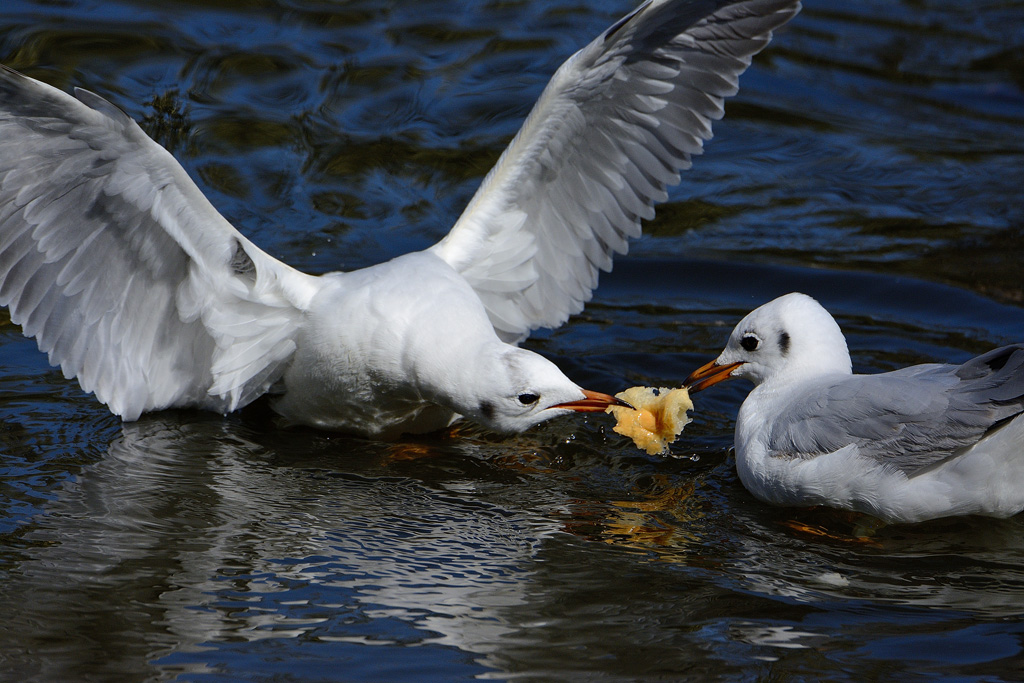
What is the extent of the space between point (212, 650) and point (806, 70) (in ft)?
27.0

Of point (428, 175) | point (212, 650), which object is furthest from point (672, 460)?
point (428, 175)

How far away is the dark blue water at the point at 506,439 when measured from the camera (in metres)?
4.08

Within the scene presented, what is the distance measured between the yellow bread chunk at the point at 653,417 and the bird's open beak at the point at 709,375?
354 millimetres

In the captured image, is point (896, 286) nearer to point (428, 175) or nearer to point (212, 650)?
point (428, 175)

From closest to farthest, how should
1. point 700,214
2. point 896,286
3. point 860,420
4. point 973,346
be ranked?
point 860,420 → point 973,346 → point 896,286 → point 700,214

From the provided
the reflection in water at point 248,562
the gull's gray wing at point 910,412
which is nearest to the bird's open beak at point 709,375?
the gull's gray wing at point 910,412

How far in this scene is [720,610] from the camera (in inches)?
167

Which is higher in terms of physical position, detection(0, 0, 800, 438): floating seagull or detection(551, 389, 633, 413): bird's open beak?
detection(0, 0, 800, 438): floating seagull

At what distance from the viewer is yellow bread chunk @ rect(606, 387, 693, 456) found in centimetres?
531

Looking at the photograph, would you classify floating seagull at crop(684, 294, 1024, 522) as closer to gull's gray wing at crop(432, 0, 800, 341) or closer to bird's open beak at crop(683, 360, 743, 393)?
bird's open beak at crop(683, 360, 743, 393)

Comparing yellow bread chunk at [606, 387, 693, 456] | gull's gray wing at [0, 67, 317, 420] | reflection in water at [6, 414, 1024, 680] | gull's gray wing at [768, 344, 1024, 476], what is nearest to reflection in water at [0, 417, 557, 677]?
reflection in water at [6, 414, 1024, 680]

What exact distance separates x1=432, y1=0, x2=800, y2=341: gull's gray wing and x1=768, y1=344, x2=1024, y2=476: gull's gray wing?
1674 mm

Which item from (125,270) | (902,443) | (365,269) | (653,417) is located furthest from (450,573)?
(125,270)

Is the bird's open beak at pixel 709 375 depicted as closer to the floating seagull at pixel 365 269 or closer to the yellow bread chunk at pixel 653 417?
the yellow bread chunk at pixel 653 417
